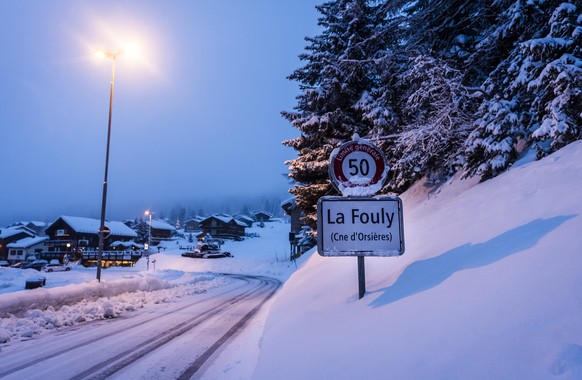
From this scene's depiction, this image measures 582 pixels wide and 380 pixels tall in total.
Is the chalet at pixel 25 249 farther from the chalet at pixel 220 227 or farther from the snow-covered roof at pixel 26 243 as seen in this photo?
the chalet at pixel 220 227

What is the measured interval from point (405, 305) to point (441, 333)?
88 centimetres

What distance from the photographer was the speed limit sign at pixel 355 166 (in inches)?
174

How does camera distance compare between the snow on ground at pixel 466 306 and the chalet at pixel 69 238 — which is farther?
the chalet at pixel 69 238

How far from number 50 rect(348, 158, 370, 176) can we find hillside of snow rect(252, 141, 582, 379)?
1454 mm

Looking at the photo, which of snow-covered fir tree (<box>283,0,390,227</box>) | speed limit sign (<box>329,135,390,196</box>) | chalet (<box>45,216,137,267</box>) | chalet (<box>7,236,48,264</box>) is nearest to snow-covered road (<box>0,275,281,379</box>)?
speed limit sign (<box>329,135,390,196</box>)

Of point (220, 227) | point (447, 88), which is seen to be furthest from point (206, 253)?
point (447, 88)

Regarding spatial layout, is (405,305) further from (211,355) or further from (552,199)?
(211,355)

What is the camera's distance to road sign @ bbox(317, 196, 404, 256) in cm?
417

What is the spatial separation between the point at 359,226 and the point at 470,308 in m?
2.02

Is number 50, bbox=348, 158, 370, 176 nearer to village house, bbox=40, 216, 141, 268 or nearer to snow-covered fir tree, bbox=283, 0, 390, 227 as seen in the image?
snow-covered fir tree, bbox=283, 0, 390, 227

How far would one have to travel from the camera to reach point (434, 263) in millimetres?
4062

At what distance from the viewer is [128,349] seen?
5.98 metres

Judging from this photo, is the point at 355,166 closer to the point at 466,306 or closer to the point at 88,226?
the point at 466,306

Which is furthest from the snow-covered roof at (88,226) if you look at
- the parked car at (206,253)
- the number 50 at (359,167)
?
the number 50 at (359,167)
